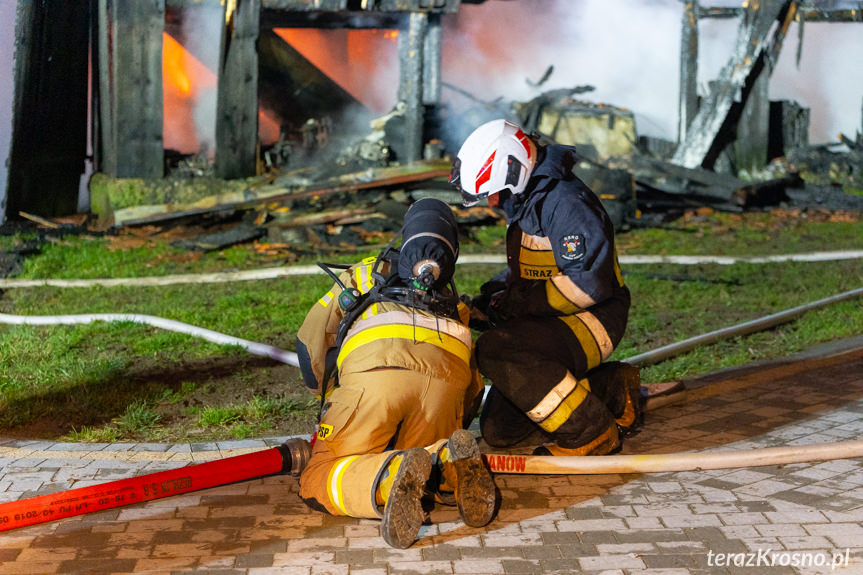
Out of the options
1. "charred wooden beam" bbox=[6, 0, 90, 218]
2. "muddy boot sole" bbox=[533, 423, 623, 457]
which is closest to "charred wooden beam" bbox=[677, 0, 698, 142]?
"charred wooden beam" bbox=[6, 0, 90, 218]

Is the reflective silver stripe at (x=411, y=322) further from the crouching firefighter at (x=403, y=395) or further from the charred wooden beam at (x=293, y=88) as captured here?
the charred wooden beam at (x=293, y=88)

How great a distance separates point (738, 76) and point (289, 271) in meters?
9.58

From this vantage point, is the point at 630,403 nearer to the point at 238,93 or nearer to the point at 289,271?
the point at 289,271

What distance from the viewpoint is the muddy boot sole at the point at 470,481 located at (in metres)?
3.53

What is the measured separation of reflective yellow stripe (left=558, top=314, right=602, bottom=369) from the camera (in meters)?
4.41

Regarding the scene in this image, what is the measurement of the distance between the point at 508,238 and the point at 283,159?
9.25m

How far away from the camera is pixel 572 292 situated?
14.3 ft

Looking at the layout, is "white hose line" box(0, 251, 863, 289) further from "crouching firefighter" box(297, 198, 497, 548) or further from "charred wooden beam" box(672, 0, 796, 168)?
"crouching firefighter" box(297, 198, 497, 548)

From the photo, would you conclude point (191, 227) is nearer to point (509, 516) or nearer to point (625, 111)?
point (625, 111)

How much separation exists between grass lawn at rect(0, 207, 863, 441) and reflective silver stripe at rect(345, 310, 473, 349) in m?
1.39

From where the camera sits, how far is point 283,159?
43.8 ft

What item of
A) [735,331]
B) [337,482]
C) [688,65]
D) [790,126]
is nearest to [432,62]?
[688,65]

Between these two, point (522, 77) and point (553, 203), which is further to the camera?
point (522, 77)

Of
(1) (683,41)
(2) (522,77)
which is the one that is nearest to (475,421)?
(2) (522,77)
